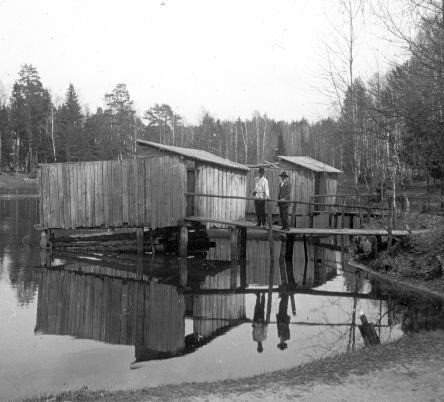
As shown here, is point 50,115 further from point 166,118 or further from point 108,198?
point 108,198

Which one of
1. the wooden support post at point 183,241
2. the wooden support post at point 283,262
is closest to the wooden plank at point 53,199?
the wooden support post at point 183,241

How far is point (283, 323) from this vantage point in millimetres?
10625

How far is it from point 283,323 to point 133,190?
397 inches

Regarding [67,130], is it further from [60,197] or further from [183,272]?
[183,272]

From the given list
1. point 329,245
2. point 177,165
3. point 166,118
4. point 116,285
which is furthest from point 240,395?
point 166,118

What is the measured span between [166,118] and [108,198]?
57.1m

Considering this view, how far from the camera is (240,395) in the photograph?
5656 millimetres

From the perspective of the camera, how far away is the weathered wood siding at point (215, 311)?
Answer: 408 inches

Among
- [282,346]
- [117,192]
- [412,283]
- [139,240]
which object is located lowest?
[282,346]

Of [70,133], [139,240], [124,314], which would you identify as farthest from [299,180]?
[70,133]

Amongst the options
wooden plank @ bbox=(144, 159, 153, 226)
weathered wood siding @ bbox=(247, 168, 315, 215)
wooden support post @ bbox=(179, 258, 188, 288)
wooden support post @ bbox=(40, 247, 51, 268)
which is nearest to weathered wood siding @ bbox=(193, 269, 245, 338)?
wooden support post @ bbox=(179, 258, 188, 288)

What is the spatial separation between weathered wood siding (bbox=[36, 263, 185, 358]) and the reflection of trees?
0.39m

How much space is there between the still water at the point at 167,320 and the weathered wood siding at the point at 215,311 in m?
0.02

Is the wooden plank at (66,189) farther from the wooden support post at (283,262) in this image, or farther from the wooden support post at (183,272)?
the wooden support post at (283,262)
